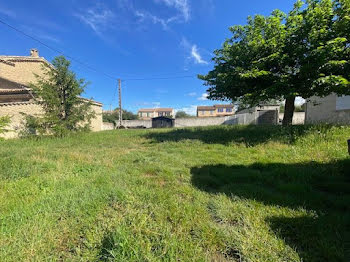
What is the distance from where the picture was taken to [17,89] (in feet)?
42.8

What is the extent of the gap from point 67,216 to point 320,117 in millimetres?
16114

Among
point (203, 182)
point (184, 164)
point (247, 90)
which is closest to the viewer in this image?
point (203, 182)

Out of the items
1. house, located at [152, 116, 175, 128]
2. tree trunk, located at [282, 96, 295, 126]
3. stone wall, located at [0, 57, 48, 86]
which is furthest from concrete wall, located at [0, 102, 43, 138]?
house, located at [152, 116, 175, 128]

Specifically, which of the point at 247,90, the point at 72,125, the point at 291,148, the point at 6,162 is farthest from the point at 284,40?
the point at 72,125

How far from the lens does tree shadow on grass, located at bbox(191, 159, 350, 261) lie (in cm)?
149

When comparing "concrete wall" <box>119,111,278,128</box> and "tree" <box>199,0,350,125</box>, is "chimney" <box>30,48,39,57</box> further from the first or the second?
"tree" <box>199,0,350,125</box>

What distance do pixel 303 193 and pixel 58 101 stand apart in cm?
1323

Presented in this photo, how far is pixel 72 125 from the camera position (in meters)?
11.3

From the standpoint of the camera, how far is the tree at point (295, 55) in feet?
16.2

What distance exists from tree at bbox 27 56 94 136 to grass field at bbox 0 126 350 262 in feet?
25.8

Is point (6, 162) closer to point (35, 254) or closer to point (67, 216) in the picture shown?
point (67, 216)

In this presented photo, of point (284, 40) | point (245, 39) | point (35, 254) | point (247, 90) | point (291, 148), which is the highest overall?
point (245, 39)

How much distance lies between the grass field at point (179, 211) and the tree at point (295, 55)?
243 centimetres

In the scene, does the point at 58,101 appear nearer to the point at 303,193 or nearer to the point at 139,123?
the point at 303,193
